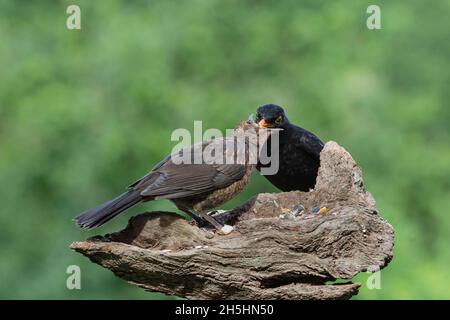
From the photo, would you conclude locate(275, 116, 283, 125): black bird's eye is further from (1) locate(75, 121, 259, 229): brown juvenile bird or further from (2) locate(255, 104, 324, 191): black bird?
(1) locate(75, 121, 259, 229): brown juvenile bird

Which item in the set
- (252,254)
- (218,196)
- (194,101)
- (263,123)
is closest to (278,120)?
(263,123)

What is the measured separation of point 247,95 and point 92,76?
328 centimetres

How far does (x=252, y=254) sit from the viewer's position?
5617 millimetres

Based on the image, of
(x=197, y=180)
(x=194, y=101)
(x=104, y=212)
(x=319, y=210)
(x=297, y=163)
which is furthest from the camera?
(x=194, y=101)

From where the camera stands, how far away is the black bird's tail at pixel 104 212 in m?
5.76

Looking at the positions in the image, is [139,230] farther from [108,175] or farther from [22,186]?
[22,186]

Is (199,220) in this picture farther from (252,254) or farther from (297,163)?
(297,163)

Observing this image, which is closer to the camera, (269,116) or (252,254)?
(252,254)

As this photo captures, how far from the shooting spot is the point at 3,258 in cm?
1680

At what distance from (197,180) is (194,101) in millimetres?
12143

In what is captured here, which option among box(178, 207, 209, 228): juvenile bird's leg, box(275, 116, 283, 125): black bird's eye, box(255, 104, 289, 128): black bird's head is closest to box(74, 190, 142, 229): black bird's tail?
box(178, 207, 209, 228): juvenile bird's leg

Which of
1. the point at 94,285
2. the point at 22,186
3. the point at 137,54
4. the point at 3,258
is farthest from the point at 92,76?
the point at 94,285

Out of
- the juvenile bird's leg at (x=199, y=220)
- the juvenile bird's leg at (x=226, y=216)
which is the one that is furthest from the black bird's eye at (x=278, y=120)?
the juvenile bird's leg at (x=199, y=220)

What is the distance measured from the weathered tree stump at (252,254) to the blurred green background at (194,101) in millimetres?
7960
